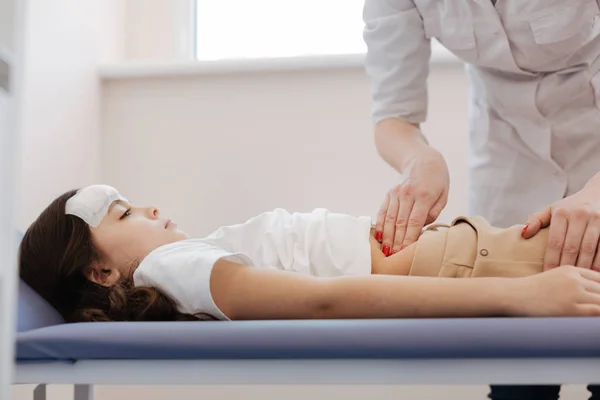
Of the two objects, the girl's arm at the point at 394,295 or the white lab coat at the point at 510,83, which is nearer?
the girl's arm at the point at 394,295

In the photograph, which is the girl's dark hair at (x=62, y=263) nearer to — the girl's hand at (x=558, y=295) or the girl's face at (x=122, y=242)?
the girl's face at (x=122, y=242)

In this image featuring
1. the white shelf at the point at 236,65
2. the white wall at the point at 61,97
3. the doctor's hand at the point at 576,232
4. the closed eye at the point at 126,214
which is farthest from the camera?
the white shelf at the point at 236,65

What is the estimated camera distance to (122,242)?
1.48 m

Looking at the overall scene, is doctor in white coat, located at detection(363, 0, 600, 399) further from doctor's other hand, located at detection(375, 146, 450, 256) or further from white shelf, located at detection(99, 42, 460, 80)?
white shelf, located at detection(99, 42, 460, 80)

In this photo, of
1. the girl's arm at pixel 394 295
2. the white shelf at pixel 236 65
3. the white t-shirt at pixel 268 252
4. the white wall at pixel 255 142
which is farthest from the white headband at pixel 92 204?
the white shelf at pixel 236 65

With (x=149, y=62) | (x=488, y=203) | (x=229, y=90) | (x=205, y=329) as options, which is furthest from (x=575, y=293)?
(x=149, y=62)

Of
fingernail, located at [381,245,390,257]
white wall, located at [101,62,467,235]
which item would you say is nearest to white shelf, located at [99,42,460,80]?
white wall, located at [101,62,467,235]

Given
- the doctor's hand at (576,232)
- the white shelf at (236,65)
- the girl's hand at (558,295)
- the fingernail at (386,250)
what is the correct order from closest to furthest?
1. the girl's hand at (558,295)
2. the doctor's hand at (576,232)
3. the fingernail at (386,250)
4. the white shelf at (236,65)

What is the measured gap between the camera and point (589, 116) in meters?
1.53

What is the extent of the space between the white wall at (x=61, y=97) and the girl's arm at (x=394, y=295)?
932mm

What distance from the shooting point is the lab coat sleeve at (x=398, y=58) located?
1581 millimetres

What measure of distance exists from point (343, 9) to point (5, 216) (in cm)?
197

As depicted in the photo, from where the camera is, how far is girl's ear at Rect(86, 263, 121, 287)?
58.1 inches

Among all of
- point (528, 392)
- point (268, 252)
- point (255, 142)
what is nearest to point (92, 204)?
point (268, 252)
